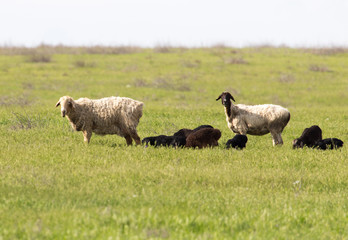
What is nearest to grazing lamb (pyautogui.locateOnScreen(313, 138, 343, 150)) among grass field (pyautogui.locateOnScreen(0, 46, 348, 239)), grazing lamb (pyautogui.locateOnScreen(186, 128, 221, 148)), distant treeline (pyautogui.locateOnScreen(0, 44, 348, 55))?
grass field (pyautogui.locateOnScreen(0, 46, 348, 239))

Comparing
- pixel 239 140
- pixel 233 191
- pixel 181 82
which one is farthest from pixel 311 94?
pixel 233 191

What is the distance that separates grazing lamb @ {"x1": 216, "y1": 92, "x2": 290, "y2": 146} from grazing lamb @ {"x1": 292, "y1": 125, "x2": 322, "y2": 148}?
0.67 meters

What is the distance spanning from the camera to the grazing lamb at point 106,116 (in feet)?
40.1

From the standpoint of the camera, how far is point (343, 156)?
11031mm

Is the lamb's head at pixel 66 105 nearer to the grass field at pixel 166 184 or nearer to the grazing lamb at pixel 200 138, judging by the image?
the grass field at pixel 166 184

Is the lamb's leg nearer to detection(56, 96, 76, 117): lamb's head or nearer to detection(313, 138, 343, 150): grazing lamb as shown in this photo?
detection(56, 96, 76, 117): lamb's head

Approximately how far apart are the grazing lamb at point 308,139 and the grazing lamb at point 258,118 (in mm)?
671

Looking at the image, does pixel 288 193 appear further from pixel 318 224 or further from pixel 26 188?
pixel 26 188

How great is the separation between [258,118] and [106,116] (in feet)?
13.3

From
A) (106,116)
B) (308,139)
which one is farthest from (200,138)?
(308,139)

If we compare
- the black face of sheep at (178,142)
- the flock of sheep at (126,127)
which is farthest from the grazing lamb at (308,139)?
the black face of sheep at (178,142)

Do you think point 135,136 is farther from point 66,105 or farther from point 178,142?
point 66,105

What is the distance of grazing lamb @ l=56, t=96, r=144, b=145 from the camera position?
12.2 m

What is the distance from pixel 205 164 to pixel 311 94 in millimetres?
21889
